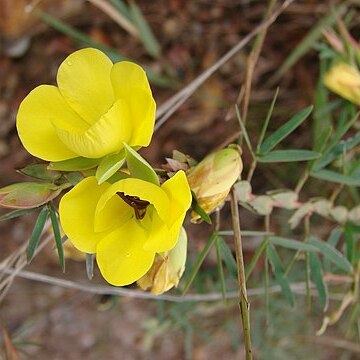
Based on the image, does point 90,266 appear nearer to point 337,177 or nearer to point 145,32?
point 337,177

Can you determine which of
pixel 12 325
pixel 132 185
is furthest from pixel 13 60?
pixel 132 185

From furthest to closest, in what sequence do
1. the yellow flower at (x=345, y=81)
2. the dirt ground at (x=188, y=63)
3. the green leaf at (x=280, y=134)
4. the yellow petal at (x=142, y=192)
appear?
the dirt ground at (x=188, y=63)
the yellow flower at (x=345, y=81)
the green leaf at (x=280, y=134)
the yellow petal at (x=142, y=192)

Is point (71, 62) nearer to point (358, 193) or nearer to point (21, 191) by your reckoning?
point (21, 191)

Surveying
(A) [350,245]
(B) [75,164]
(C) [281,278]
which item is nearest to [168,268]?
(B) [75,164]

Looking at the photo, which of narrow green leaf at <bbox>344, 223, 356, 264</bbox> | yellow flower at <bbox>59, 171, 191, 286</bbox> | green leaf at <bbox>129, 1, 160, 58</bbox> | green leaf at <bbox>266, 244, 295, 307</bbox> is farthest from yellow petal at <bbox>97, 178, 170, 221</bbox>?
green leaf at <bbox>129, 1, 160, 58</bbox>

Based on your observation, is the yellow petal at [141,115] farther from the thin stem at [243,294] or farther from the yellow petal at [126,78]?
the thin stem at [243,294]

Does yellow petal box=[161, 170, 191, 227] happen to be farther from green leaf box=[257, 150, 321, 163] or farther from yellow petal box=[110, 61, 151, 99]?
green leaf box=[257, 150, 321, 163]

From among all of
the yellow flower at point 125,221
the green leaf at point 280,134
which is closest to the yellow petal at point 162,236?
the yellow flower at point 125,221
